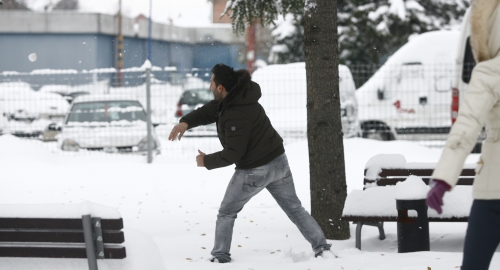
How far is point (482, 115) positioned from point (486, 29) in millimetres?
464

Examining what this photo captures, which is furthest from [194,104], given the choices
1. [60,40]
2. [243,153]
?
[60,40]

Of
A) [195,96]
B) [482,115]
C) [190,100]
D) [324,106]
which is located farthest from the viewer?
[195,96]

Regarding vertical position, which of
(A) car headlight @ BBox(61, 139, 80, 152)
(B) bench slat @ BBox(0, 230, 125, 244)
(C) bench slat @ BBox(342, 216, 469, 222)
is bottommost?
(A) car headlight @ BBox(61, 139, 80, 152)

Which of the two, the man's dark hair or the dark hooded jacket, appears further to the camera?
the man's dark hair

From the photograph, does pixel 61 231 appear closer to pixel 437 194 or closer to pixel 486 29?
pixel 437 194

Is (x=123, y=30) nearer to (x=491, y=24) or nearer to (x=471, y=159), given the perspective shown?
(x=471, y=159)

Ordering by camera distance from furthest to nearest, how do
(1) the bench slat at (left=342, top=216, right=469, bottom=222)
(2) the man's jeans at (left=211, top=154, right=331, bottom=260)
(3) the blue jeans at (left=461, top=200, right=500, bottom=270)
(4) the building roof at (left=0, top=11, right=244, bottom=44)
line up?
1. (4) the building roof at (left=0, top=11, right=244, bottom=44)
2. (1) the bench slat at (left=342, top=216, right=469, bottom=222)
3. (2) the man's jeans at (left=211, top=154, right=331, bottom=260)
4. (3) the blue jeans at (left=461, top=200, right=500, bottom=270)

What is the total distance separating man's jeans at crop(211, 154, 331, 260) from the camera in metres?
5.41

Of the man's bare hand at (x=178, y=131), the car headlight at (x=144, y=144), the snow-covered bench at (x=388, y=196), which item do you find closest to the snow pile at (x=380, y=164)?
the snow-covered bench at (x=388, y=196)

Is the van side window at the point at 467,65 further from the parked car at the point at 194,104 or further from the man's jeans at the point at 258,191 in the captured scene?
the man's jeans at the point at 258,191

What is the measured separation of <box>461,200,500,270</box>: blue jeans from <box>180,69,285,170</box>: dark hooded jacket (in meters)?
2.25

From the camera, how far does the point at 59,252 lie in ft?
13.5

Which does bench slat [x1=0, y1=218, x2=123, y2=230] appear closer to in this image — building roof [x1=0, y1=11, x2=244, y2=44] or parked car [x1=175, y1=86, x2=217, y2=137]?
parked car [x1=175, y1=86, x2=217, y2=137]

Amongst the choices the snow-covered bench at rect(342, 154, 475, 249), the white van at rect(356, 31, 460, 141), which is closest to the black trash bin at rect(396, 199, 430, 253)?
the snow-covered bench at rect(342, 154, 475, 249)
